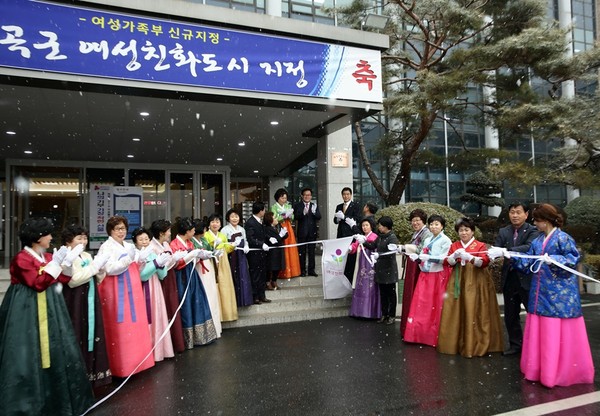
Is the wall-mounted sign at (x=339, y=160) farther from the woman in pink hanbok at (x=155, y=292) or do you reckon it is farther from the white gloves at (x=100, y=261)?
the white gloves at (x=100, y=261)

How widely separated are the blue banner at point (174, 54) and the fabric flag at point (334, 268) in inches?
115

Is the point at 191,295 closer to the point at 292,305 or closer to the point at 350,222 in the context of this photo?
the point at 292,305

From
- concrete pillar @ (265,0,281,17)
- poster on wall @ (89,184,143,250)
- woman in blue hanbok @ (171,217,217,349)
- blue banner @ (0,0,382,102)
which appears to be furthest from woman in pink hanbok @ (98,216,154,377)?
concrete pillar @ (265,0,281,17)

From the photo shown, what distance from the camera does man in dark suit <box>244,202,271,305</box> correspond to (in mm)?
7293

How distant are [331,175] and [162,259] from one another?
19.2ft

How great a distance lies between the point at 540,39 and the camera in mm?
9852

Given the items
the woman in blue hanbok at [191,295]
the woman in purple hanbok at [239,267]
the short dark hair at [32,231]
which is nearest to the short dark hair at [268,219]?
the woman in purple hanbok at [239,267]

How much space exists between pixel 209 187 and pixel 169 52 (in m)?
8.12

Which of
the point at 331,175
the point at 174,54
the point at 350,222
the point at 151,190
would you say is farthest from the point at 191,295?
the point at 151,190

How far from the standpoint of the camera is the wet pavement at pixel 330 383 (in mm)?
3900

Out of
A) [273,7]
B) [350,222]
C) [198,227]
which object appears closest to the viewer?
[198,227]

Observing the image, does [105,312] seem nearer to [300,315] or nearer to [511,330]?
[300,315]

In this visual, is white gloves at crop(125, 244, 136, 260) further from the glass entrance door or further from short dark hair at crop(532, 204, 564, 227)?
the glass entrance door

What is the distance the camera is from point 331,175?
10.2 m
